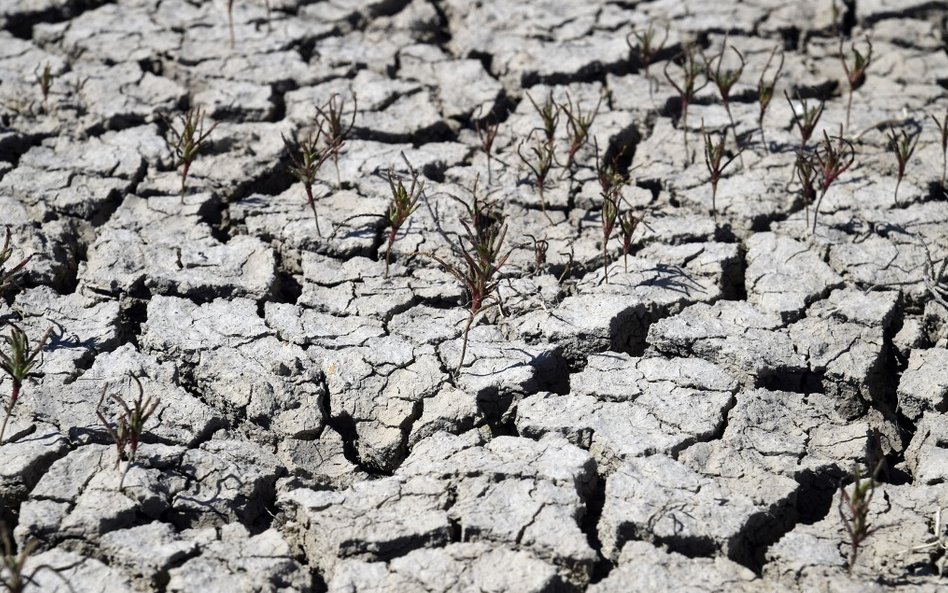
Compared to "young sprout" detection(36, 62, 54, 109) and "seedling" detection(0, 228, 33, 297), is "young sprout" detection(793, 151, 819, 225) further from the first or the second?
"young sprout" detection(36, 62, 54, 109)

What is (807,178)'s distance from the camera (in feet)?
12.3

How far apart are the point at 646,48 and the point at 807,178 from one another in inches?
45.4

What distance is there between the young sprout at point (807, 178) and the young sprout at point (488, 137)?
1155mm

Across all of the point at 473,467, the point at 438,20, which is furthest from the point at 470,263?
the point at 438,20

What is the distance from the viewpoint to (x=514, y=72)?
468 centimetres

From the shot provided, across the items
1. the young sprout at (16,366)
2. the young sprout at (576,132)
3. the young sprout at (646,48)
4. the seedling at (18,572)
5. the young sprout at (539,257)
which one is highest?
the young sprout at (646,48)

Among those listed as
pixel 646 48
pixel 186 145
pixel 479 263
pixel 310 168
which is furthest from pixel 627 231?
pixel 186 145

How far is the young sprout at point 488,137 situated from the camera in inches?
159

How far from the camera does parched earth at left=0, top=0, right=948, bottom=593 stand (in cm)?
267

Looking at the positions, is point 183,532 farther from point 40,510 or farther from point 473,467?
point 473,467

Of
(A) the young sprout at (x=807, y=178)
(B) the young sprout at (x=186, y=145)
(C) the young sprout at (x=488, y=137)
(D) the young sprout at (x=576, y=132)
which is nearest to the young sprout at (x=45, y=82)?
(B) the young sprout at (x=186, y=145)

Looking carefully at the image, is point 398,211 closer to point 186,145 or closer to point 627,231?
point 627,231

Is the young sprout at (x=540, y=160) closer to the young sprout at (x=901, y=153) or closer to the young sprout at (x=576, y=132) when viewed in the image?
the young sprout at (x=576, y=132)

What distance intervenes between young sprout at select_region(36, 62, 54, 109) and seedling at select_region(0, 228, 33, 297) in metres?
1.10
